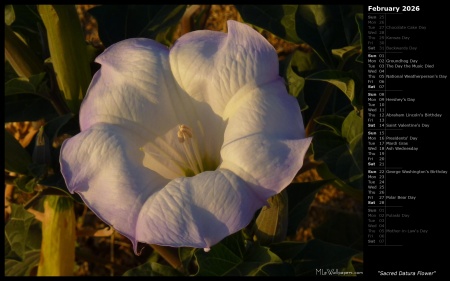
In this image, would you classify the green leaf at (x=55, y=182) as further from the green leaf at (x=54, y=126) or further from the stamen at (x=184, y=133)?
the stamen at (x=184, y=133)

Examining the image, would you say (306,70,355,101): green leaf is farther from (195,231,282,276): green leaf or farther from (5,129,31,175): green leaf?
(5,129,31,175): green leaf

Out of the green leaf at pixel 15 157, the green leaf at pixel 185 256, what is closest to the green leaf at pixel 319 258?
the green leaf at pixel 185 256

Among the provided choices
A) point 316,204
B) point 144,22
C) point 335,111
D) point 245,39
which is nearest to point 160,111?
point 245,39

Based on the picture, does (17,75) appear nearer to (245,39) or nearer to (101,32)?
(101,32)

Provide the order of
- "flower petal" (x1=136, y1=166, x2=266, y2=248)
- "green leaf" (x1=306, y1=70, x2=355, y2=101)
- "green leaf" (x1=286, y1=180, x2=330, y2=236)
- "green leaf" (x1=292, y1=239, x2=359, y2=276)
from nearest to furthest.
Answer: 1. "flower petal" (x1=136, y1=166, x2=266, y2=248)
2. "green leaf" (x1=306, y1=70, x2=355, y2=101)
3. "green leaf" (x1=292, y1=239, x2=359, y2=276)
4. "green leaf" (x1=286, y1=180, x2=330, y2=236)

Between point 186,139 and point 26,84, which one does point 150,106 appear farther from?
point 26,84

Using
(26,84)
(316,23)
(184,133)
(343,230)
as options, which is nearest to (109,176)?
(184,133)

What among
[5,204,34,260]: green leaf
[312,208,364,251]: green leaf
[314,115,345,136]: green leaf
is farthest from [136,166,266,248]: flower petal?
[312,208,364,251]: green leaf
